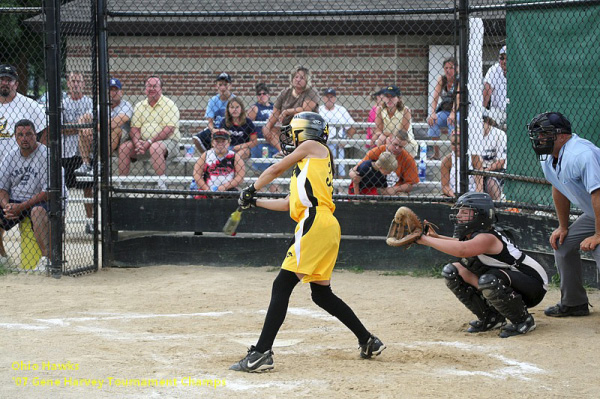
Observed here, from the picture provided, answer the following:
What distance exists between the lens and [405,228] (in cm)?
640

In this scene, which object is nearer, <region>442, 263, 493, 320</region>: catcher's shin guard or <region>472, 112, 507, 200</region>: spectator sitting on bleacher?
<region>442, 263, 493, 320</region>: catcher's shin guard

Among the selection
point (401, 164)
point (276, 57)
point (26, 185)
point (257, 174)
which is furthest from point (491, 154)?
point (276, 57)

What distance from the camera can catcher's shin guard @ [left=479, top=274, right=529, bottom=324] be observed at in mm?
6391

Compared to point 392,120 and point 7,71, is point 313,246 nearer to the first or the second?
point 392,120

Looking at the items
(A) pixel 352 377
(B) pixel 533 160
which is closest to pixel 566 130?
(B) pixel 533 160

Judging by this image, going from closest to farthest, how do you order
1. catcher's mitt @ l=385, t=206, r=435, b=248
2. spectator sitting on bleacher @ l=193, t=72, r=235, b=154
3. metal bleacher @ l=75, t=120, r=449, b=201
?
catcher's mitt @ l=385, t=206, r=435, b=248
metal bleacher @ l=75, t=120, r=449, b=201
spectator sitting on bleacher @ l=193, t=72, r=235, b=154

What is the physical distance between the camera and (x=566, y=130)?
6.67 m

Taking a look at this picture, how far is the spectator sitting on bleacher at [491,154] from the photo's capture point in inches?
360

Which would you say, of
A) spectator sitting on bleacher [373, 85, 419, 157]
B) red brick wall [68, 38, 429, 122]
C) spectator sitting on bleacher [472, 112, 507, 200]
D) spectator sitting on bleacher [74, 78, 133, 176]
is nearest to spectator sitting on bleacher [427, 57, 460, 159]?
spectator sitting on bleacher [373, 85, 419, 157]

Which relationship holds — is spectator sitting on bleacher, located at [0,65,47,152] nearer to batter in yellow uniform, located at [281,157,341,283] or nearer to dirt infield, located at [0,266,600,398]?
dirt infield, located at [0,266,600,398]

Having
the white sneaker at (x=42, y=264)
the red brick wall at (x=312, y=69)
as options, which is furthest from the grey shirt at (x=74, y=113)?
the red brick wall at (x=312, y=69)

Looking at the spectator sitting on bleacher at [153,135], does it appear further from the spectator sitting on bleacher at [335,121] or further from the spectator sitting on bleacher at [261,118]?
the spectator sitting on bleacher at [335,121]

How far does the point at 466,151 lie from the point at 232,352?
4.07m

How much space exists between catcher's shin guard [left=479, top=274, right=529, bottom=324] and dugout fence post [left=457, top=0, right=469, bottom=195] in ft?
9.08
